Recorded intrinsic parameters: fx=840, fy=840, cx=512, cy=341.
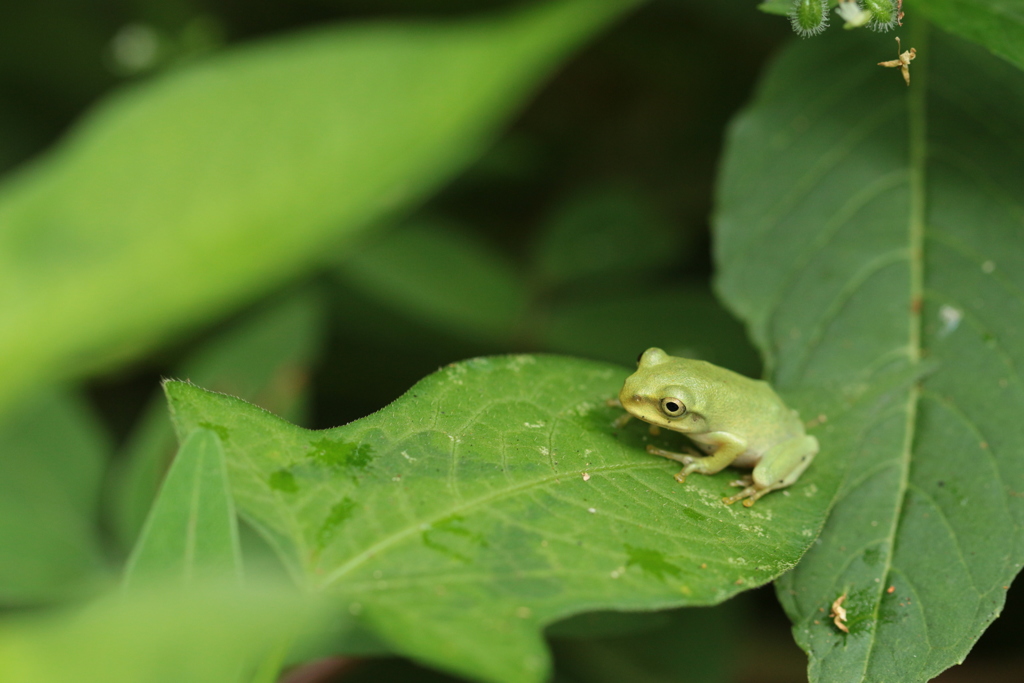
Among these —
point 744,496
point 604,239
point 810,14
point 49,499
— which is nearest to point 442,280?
point 604,239

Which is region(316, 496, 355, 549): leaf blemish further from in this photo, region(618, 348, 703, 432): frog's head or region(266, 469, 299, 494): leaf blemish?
region(618, 348, 703, 432): frog's head

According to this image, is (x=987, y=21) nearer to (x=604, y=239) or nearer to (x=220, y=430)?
(x=220, y=430)

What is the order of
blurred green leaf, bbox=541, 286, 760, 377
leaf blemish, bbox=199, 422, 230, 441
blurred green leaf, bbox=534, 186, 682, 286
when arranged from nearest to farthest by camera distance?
leaf blemish, bbox=199, 422, 230, 441
blurred green leaf, bbox=541, 286, 760, 377
blurred green leaf, bbox=534, 186, 682, 286

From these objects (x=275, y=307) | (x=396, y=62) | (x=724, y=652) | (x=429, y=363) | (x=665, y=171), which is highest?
(x=396, y=62)

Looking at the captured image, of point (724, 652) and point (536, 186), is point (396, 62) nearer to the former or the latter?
point (536, 186)

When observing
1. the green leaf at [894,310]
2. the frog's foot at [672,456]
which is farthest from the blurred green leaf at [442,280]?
the frog's foot at [672,456]

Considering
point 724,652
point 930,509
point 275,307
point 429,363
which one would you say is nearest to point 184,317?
point 275,307

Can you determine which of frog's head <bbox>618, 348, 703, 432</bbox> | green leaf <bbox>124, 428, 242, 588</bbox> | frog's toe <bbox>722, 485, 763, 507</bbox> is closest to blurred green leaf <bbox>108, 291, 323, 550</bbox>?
frog's head <bbox>618, 348, 703, 432</bbox>
